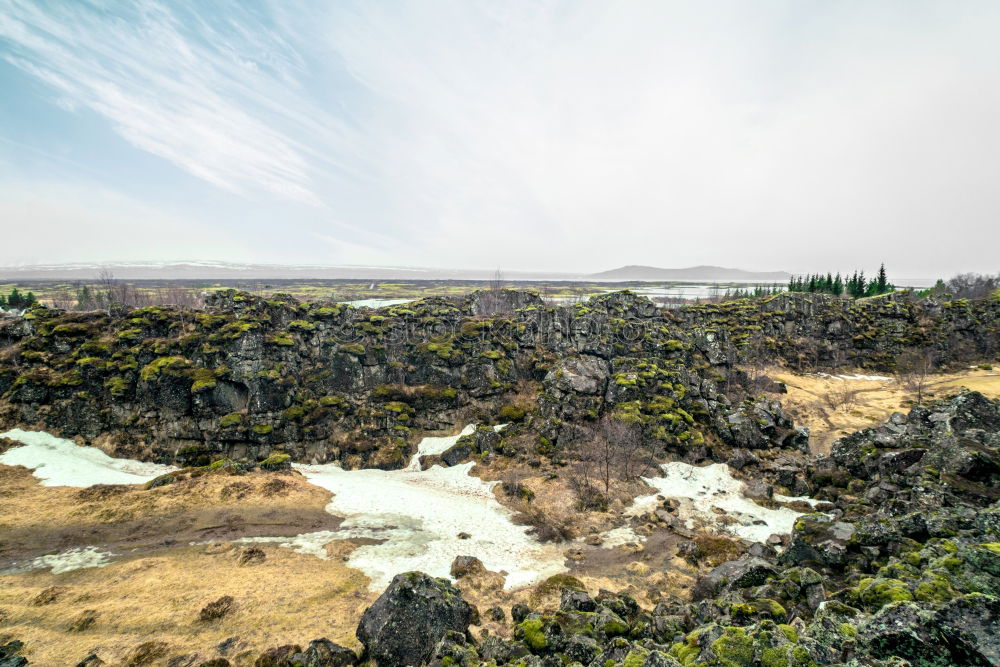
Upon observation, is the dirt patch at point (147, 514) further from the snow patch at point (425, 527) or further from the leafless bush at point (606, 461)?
the leafless bush at point (606, 461)

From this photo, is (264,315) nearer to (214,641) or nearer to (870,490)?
(214,641)

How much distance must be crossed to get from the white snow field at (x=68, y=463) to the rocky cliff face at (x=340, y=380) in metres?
1.91

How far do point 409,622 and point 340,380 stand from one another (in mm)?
48572

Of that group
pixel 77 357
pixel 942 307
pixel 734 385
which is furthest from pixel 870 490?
pixel 942 307

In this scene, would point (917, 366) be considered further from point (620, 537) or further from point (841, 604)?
point (841, 604)

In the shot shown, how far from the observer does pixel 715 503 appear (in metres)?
41.2

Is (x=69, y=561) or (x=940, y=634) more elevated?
(x=940, y=634)

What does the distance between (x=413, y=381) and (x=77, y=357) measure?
1791 inches

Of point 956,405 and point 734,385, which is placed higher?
point 956,405

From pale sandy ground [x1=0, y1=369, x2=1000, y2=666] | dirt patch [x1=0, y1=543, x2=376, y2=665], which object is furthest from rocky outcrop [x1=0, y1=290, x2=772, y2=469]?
dirt patch [x1=0, y1=543, x2=376, y2=665]

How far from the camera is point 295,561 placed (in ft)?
98.7

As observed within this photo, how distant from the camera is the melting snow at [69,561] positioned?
90.9ft

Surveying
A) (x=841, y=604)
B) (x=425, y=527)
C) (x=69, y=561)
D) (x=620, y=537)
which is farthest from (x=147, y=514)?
(x=841, y=604)

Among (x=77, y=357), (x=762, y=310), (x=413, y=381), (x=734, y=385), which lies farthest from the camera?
(x=762, y=310)
